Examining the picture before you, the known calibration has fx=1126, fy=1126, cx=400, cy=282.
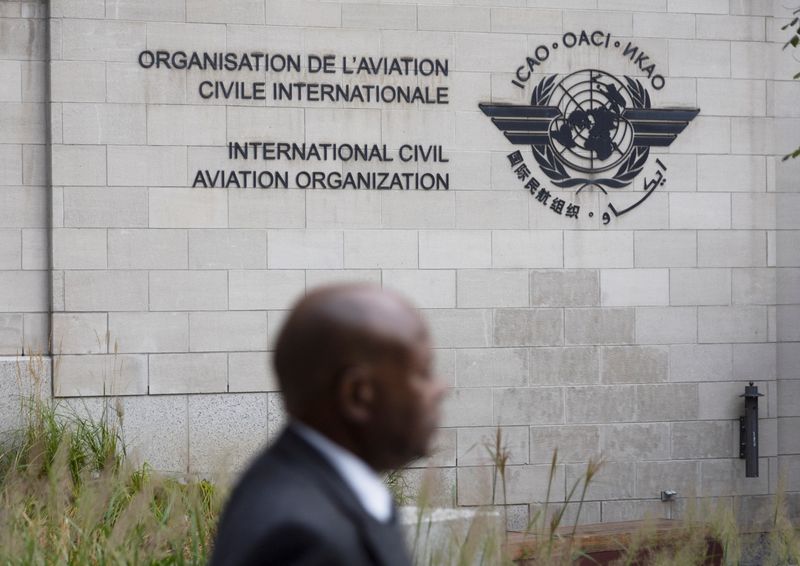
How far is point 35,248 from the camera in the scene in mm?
7359

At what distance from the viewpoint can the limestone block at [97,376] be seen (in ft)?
23.9

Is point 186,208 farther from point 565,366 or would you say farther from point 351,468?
point 351,468

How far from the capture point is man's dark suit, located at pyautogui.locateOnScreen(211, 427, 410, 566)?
1.37 metres

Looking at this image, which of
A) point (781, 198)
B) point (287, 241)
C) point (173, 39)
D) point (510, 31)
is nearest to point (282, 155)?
point (287, 241)

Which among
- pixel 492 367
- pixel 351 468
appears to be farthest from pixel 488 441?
pixel 351 468

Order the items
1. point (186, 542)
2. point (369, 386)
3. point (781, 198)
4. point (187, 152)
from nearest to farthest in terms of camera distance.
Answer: point (369, 386) < point (186, 542) < point (187, 152) < point (781, 198)

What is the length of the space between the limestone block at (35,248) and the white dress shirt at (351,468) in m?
6.30

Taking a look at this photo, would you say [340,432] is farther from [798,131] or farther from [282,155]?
[798,131]

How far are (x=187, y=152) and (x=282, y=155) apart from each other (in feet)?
2.04

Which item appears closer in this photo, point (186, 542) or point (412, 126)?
point (186, 542)

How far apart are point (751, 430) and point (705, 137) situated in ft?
6.93

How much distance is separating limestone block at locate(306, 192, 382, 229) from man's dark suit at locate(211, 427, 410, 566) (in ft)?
20.0

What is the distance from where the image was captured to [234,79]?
294 inches

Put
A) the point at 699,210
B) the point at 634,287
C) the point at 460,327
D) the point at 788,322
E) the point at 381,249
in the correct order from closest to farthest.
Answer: the point at 381,249 → the point at 460,327 → the point at 634,287 → the point at 699,210 → the point at 788,322
